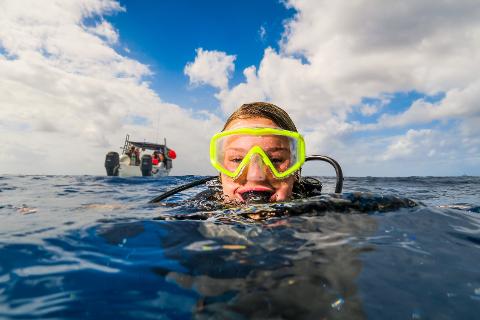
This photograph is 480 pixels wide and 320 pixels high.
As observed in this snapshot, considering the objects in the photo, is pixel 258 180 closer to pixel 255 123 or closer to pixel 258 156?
pixel 258 156

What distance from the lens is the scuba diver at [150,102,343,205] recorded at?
299cm

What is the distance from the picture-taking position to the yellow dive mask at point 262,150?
3.07 m

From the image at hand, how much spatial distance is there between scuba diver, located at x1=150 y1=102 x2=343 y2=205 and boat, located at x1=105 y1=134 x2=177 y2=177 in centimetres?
1380

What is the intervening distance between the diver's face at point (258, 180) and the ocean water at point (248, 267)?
53cm

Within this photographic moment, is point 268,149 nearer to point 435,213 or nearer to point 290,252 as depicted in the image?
point 290,252

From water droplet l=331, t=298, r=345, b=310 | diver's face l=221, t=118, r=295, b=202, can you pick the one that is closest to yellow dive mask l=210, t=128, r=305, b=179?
diver's face l=221, t=118, r=295, b=202

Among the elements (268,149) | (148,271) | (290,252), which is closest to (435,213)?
(268,149)

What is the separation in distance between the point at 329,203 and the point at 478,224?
1.54 m

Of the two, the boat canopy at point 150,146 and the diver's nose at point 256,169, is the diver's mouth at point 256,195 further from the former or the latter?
the boat canopy at point 150,146

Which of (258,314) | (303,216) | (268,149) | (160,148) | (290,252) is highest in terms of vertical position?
(160,148)

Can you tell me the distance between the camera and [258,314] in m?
1.16

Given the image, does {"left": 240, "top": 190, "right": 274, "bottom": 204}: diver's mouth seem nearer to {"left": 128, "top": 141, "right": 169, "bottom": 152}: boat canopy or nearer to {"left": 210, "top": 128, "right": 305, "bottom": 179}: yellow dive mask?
{"left": 210, "top": 128, "right": 305, "bottom": 179}: yellow dive mask

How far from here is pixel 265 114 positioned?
3.40 meters

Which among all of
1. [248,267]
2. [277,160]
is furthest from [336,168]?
[248,267]
